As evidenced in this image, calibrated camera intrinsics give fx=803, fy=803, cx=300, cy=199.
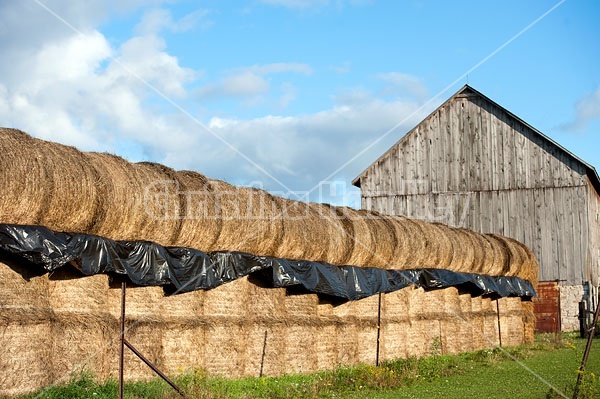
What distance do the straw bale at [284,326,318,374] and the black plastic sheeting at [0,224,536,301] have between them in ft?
2.96

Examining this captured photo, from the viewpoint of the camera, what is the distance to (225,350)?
14492mm

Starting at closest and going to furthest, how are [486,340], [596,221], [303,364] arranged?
1. [303,364]
2. [486,340]
3. [596,221]

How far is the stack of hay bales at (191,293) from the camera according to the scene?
35.6 ft

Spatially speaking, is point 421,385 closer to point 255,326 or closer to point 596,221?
point 255,326

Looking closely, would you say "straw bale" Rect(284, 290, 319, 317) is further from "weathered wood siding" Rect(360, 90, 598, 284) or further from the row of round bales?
"weathered wood siding" Rect(360, 90, 598, 284)

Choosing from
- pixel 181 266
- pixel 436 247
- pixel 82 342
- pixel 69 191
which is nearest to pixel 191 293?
pixel 181 266

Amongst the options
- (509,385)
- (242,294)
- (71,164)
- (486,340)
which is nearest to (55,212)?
(71,164)

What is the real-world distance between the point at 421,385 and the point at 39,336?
740cm

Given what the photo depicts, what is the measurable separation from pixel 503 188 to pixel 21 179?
27.2 m

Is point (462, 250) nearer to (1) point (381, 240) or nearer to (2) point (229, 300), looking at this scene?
(1) point (381, 240)

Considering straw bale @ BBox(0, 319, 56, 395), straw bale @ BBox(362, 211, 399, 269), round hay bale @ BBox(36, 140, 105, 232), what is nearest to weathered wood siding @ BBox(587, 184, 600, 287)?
straw bale @ BBox(362, 211, 399, 269)

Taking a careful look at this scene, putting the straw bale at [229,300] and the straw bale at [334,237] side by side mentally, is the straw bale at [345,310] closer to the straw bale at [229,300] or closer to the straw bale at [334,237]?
the straw bale at [334,237]

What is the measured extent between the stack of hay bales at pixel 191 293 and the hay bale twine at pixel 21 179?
0.7 inches

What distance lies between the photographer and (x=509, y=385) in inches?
580
